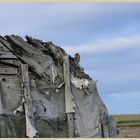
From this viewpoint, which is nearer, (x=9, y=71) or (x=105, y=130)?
(x=9, y=71)

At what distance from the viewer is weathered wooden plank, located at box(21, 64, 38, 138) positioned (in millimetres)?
11664

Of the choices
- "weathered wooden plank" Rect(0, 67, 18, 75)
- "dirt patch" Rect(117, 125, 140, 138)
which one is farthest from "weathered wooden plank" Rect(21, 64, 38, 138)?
"dirt patch" Rect(117, 125, 140, 138)

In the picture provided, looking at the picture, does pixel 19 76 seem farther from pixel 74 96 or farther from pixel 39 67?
pixel 74 96

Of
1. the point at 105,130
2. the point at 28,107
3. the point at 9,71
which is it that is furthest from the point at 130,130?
the point at 9,71

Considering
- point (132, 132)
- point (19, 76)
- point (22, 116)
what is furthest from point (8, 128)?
point (132, 132)

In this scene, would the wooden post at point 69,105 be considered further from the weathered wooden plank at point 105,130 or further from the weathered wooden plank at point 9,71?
the weathered wooden plank at point 9,71

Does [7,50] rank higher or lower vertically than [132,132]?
higher

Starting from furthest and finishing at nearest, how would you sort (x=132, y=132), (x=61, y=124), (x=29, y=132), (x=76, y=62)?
(x=132, y=132), (x=76, y=62), (x=61, y=124), (x=29, y=132)

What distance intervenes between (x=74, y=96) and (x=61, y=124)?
0.77 meters

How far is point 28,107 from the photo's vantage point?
11.8m

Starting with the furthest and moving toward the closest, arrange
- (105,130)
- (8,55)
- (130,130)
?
1. (130,130)
2. (105,130)
3. (8,55)

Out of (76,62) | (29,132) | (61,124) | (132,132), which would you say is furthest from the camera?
(132,132)

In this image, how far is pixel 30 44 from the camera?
Answer: 1316cm

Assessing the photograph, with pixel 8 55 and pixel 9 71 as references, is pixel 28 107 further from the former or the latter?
pixel 8 55
